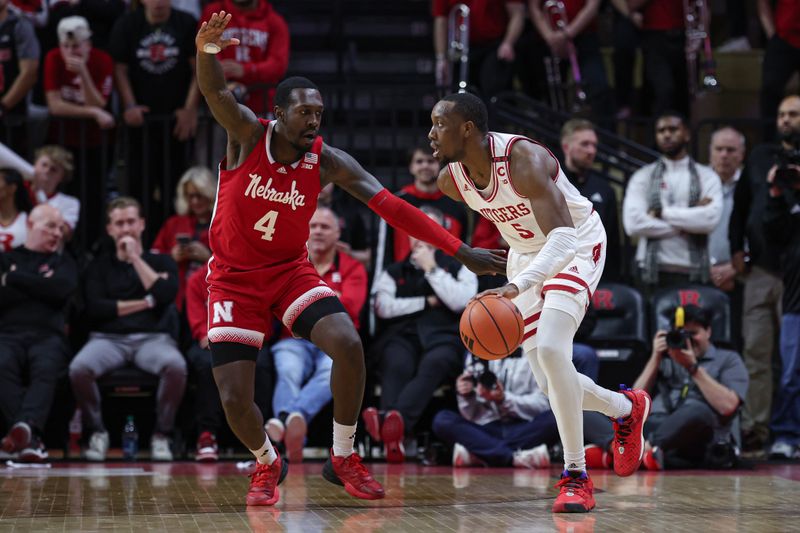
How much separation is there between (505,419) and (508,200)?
270 cm

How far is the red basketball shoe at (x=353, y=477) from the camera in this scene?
248 inches

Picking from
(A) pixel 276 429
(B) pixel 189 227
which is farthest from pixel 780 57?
(A) pixel 276 429

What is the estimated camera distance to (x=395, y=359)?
8.73 metres

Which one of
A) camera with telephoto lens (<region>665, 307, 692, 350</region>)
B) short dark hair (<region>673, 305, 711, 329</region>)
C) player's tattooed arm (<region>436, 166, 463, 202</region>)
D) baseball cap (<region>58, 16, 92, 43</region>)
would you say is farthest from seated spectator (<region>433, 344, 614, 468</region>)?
baseball cap (<region>58, 16, 92, 43</region>)

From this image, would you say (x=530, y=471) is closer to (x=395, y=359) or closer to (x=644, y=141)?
(x=395, y=359)

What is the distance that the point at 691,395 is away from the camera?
8.22 m

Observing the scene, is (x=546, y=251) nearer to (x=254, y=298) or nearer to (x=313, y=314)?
(x=313, y=314)

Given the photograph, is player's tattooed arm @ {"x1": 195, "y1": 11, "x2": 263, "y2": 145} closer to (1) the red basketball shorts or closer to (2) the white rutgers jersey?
(1) the red basketball shorts

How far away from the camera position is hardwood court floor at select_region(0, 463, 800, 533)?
538 cm

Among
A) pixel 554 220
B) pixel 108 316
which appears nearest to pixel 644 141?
pixel 108 316

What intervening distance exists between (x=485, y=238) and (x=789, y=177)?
85.1 inches

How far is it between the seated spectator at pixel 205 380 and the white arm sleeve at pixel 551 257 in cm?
330

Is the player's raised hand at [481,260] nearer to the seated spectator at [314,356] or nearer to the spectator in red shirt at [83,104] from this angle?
the seated spectator at [314,356]

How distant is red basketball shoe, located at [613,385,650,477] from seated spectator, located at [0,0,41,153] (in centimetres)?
574
